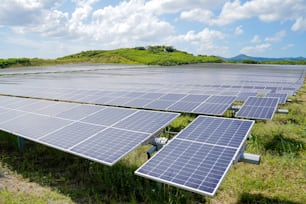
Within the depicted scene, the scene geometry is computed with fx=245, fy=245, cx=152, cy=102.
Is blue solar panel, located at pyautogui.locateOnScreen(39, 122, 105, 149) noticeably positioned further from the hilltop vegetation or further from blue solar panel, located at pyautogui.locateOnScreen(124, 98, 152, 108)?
the hilltop vegetation

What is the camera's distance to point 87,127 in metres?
5.77

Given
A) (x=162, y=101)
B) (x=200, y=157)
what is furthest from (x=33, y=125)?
(x=162, y=101)

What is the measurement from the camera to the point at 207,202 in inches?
181

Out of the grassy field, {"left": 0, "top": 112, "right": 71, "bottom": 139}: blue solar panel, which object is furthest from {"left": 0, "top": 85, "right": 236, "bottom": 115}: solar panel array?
{"left": 0, "top": 112, "right": 71, "bottom": 139}: blue solar panel

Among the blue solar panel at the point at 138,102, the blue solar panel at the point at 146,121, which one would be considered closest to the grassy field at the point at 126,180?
the blue solar panel at the point at 146,121

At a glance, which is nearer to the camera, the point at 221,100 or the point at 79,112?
the point at 79,112

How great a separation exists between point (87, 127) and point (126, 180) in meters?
1.54

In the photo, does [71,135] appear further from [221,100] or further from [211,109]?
[221,100]

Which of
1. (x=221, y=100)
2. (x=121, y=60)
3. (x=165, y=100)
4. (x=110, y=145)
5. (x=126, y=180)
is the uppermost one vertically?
(x=121, y=60)

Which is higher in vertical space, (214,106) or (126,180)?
(214,106)

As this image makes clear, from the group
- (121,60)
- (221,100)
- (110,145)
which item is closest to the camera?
(110,145)

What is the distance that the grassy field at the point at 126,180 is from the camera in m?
4.70

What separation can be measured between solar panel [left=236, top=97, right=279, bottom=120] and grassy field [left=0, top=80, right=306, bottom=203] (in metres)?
0.83

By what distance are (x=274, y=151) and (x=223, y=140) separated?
3.08 m
